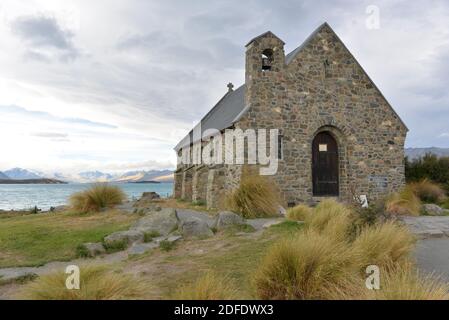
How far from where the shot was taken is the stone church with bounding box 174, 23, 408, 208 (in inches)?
567

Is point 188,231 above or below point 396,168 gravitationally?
below

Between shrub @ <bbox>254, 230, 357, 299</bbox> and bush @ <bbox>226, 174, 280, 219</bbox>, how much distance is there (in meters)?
7.05

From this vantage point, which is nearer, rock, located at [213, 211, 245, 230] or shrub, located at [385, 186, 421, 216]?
rock, located at [213, 211, 245, 230]

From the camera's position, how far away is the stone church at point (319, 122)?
47.3 feet

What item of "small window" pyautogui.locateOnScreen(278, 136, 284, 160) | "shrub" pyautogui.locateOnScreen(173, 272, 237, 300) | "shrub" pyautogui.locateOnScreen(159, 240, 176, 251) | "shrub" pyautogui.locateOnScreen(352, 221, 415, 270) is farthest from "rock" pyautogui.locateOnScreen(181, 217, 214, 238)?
"small window" pyautogui.locateOnScreen(278, 136, 284, 160)

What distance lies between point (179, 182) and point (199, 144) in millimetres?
4741

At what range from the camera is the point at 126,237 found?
338 inches

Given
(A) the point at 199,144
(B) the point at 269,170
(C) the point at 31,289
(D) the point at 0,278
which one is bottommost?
(D) the point at 0,278

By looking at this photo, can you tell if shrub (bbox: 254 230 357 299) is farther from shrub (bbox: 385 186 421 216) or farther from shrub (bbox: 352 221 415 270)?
shrub (bbox: 385 186 421 216)

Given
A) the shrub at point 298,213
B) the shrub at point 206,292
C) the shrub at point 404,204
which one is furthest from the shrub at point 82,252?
the shrub at point 404,204

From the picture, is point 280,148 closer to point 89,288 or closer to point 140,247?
Answer: point 140,247
